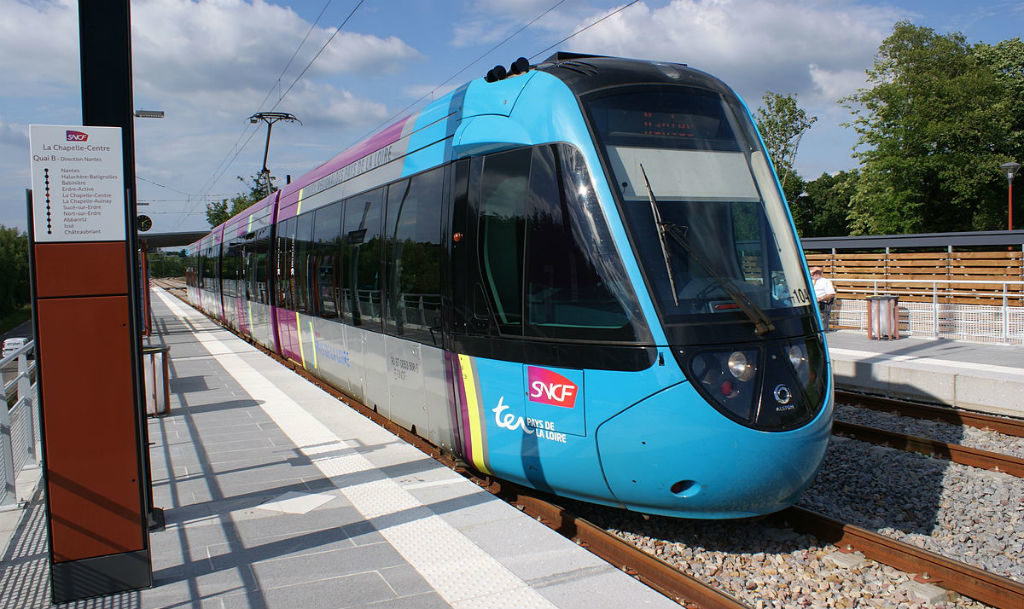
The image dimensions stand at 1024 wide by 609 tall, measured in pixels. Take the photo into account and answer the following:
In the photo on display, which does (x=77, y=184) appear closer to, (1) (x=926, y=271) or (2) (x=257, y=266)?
(2) (x=257, y=266)

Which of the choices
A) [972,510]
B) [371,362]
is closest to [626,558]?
[972,510]

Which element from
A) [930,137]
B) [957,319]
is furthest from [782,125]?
[957,319]

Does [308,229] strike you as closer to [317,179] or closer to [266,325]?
[317,179]

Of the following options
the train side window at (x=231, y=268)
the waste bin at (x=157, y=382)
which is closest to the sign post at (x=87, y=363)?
the waste bin at (x=157, y=382)

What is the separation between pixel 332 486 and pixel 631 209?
134 inches

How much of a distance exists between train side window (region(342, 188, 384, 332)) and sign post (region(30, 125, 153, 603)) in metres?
3.92

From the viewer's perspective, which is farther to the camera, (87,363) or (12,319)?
(12,319)

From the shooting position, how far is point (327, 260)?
33.7ft

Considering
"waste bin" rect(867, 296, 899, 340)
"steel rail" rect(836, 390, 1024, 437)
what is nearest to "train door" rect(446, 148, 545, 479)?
"steel rail" rect(836, 390, 1024, 437)

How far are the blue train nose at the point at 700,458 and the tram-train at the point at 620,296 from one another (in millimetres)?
12

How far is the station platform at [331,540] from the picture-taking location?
13.8 ft

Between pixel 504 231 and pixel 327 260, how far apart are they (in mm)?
5304

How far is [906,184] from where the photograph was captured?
43.9m

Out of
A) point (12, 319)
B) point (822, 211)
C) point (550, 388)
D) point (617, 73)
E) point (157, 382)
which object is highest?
point (822, 211)
